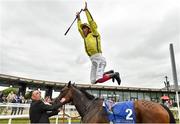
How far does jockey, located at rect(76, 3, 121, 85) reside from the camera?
5359 mm

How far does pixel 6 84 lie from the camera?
23.6 metres

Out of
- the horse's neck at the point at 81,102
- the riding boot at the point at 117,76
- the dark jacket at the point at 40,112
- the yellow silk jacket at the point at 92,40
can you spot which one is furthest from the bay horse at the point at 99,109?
the yellow silk jacket at the point at 92,40

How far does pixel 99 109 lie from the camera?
Answer: 4.54 metres

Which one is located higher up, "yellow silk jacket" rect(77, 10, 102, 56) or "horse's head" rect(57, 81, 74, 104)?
"yellow silk jacket" rect(77, 10, 102, 56)

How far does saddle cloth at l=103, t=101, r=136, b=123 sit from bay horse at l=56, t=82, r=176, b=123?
0.08m

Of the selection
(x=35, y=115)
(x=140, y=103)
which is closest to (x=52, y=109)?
(x=35, y=115)

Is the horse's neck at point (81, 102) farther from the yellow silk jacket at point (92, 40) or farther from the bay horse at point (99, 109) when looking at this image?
the yellow silk jacket at point (92, 40)

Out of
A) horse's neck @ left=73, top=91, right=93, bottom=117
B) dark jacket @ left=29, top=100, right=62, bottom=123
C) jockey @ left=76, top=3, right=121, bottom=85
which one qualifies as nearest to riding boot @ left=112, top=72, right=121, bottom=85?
jockey @ left=76, top=3, right=121, bottom=85

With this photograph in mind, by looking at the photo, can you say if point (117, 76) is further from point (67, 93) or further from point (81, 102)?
point (67, 93)

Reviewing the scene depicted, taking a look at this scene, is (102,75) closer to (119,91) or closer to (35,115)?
(35,115)

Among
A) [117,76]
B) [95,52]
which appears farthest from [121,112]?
[95,52]

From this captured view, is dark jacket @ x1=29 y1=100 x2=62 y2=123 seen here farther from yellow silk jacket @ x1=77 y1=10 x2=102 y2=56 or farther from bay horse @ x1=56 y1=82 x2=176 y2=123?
yellow silk jacket @ x1=77 y1=10 x2=102 y2=56

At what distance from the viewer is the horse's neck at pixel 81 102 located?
488 cm

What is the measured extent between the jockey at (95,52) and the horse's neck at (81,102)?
57 centimetres
